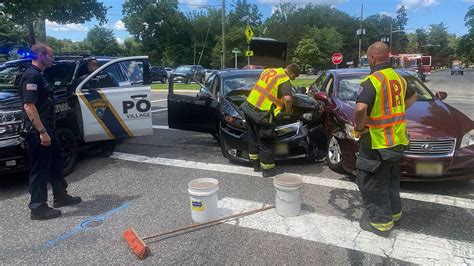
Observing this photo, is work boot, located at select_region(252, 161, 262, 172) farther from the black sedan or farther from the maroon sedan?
the maroon sedan

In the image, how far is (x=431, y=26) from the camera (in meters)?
130

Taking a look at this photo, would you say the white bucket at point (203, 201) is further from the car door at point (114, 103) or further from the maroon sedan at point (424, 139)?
the car door at point (114, 103)

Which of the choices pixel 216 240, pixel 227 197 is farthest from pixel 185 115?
pixel 216 240

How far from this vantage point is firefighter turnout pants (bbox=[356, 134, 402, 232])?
3.66 meters

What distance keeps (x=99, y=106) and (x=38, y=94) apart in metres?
1.93

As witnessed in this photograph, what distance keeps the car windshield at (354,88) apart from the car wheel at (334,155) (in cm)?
77

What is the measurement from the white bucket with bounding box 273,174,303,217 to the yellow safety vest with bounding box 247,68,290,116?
1425 millimetres

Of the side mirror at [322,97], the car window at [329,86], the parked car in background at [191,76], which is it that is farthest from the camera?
the parked car in background at [191,76]

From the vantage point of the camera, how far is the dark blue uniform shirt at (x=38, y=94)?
13.3 feet

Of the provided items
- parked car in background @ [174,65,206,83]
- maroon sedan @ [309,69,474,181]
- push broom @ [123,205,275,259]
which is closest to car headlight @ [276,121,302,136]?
maroon sedan @ [309,69,474,181]

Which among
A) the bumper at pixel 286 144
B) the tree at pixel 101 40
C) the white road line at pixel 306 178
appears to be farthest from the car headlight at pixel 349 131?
the tree at pixel 101 40

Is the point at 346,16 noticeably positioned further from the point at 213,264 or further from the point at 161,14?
the point at 213,264

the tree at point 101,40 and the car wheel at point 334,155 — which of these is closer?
the car wheel at point 334,155

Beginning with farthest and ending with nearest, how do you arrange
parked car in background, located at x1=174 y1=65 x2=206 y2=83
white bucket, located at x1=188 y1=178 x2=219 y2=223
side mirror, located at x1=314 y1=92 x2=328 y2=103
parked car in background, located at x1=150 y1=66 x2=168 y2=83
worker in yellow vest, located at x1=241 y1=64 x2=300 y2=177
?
1. parked car in background, located at x1=150 y1=66 x2=168 y2=83
2. parked car in background, located at x1=174 y1=65 x2=206 y2=83
3. side mirror, located at x1=314 y1=92 x2=328 y2=103
4. worker in yellow vest, located at x1=241 y1=64 x2=300 y2=177
5. white bucket, located at x1=188 y1=178 x2=219 y2=223
